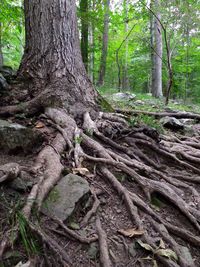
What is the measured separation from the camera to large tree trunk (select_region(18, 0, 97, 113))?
12.6ft

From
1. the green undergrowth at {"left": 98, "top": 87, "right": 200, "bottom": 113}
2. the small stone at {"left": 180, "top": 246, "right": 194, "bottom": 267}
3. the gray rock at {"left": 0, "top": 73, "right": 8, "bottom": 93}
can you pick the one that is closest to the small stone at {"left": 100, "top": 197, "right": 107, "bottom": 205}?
the small stone at {"left": 180, "top": 246, "right": 194, "bottom": 267}

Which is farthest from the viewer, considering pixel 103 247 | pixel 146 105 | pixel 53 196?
pixel 146 105

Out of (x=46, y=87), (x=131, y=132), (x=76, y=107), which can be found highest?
(x=46, y=87)

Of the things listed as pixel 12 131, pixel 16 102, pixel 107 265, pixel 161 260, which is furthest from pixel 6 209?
pixel 16 102

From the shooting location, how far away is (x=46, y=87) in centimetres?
381

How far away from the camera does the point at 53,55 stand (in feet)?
12.8

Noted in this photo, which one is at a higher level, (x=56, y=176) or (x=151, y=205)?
(x=56, y=176)

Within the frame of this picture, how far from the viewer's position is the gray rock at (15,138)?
8.73 feet

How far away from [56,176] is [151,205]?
3.44ft

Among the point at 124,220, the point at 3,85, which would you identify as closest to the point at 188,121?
the point at 124,220

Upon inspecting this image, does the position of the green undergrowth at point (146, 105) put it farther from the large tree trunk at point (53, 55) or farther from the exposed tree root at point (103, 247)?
the exposed tree root at point (103, 247)

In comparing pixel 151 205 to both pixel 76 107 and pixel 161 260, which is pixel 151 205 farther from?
pixel 76 107

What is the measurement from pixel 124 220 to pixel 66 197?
0.60 metres

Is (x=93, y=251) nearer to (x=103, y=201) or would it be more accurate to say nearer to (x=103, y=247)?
(x=103, y=247)
